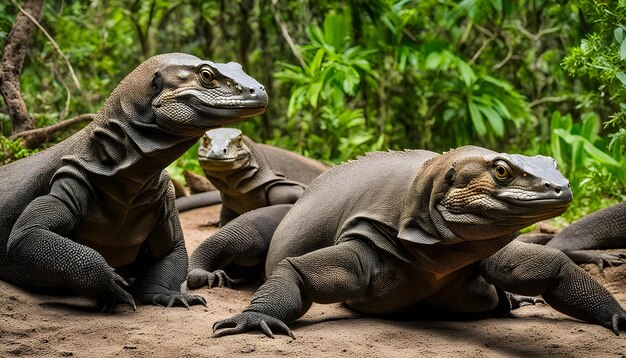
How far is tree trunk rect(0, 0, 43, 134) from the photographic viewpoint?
747 cm

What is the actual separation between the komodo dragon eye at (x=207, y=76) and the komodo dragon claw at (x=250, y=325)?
50.0 inches

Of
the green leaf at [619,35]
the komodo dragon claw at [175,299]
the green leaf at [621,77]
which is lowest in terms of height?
the komodo dragon claw at [175,299]

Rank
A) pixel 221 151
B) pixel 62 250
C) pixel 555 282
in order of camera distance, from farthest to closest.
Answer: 1. pixel 221 151
2. pixel 555 282
3. pixel 62 250

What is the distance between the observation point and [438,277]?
5.04 m

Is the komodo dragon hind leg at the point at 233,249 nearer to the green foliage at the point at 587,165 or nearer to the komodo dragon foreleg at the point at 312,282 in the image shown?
the komodo dragon foreleg at the point at 312,282

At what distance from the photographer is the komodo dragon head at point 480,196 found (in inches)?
166

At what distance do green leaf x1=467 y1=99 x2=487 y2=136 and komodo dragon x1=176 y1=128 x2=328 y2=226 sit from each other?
293cm

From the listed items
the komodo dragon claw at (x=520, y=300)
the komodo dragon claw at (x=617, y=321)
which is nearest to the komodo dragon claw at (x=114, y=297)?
the komodo dragon claw at (x=520, y=300)

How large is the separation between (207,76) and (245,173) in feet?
12.8

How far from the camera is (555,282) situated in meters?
5.14

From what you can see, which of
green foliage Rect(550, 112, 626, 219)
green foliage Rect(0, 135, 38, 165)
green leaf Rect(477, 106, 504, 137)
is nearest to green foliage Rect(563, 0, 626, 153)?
green foliage Rect(550, 112, 626, 219)

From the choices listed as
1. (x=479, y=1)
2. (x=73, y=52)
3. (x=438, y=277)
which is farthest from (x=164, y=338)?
(x=479, y=1)

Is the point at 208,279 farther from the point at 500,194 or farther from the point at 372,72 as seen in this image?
the point at 372,72

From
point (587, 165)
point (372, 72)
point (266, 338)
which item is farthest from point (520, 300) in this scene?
point (372, 72)
